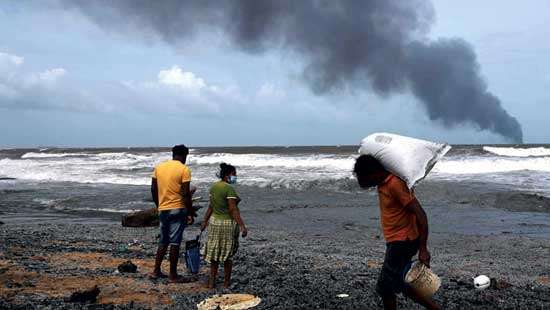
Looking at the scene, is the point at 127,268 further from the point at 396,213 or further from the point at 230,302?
the point at 396,213

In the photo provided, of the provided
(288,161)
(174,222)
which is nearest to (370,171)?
(174,222)

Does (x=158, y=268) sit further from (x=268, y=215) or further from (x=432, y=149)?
(x=268, y=215)

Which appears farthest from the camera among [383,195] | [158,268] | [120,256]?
[120,256]

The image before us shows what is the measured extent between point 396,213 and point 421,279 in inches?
25.1

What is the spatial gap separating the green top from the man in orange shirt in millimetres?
2233

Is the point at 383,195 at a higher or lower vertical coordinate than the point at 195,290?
higher

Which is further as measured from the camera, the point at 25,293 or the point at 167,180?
the point at 167,180

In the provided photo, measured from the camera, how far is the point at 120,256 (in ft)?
28.1

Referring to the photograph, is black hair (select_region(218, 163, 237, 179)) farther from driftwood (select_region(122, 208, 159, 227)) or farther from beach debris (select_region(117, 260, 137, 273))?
driftwood (select_region(122, 208, 159, 227))

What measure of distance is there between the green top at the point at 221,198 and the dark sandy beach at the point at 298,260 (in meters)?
0.90

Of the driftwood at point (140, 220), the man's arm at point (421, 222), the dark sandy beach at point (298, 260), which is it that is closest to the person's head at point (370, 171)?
the man's arm at point (421, 222)

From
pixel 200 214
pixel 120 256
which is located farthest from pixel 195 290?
pixel 200 214

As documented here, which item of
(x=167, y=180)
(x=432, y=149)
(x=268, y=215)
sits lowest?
(x=268, y=215)

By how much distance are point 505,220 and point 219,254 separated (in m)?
10.6
